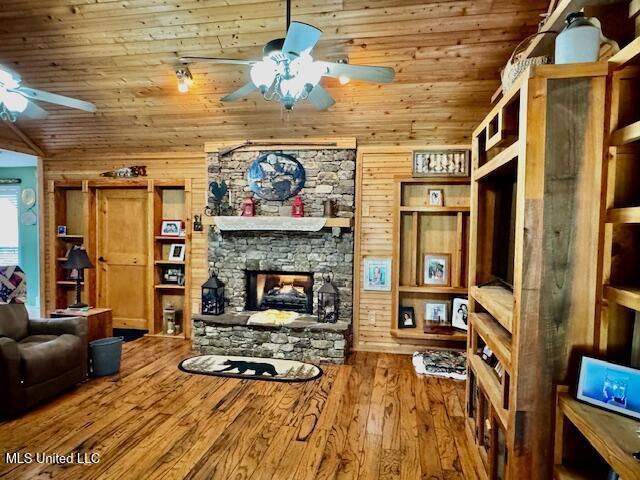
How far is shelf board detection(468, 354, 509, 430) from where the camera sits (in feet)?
5.94

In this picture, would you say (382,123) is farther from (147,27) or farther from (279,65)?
(147,27)

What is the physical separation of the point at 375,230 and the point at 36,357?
3691 millimetres

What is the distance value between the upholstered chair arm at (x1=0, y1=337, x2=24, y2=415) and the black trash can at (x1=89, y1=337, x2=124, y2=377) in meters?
0.83

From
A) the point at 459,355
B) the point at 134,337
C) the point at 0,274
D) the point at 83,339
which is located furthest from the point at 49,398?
the point at 459,355

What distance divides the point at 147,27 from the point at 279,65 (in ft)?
6.11

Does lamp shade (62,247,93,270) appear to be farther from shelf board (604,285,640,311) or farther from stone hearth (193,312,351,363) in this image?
shelf board (604,285,640,311)

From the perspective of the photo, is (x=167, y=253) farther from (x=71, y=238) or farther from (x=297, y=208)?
(x=297, y=208)

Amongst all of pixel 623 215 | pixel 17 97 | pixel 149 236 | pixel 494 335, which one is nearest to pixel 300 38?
pixel 623 215

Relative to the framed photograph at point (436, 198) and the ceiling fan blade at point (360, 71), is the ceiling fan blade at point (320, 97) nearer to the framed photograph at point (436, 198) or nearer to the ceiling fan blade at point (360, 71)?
the ceiling fan blade at point (360, 71)

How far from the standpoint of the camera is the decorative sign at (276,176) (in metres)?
4.75

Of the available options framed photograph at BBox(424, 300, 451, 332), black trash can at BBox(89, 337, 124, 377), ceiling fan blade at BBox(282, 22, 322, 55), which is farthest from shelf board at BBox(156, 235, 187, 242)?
ceiling fan blade at BBox(282, 22, 322, 55)

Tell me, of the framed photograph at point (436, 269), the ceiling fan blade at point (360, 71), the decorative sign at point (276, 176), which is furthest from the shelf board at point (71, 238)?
the framed photograph at point (436, 269)

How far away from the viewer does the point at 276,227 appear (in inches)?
180

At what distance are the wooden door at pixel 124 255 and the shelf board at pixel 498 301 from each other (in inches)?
191
